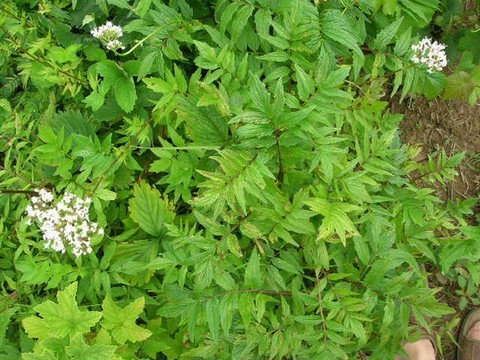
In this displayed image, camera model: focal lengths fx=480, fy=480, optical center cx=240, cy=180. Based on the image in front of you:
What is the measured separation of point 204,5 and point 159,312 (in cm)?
144

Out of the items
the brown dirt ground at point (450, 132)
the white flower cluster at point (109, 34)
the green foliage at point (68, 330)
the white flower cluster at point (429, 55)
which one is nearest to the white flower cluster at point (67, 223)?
the green foliage at point (68, 330)

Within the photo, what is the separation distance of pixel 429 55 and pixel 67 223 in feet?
5.51

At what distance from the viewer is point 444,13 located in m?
2.71

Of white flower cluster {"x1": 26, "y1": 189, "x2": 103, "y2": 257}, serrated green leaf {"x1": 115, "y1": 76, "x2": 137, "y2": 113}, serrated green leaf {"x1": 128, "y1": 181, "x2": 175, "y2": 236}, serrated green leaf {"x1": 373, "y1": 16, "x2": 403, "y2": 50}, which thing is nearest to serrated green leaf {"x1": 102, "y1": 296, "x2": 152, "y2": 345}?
white flower cluster {"x1": 26, "y1": 189, "x2": 103, "y2": 257}

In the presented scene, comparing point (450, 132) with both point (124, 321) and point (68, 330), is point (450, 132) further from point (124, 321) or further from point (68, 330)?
point (68, 330)

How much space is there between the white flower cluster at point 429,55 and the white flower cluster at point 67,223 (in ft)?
5.09

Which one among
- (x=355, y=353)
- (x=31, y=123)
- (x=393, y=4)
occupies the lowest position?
(x=355, y=353)

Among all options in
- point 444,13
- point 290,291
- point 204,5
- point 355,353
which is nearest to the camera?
point 290,291

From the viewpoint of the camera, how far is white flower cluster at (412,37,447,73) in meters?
2.09

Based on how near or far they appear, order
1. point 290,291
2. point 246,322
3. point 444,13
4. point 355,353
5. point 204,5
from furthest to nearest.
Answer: point 444,13 < point 204,5 < point 355,353 < point 290,291 < point 246,322

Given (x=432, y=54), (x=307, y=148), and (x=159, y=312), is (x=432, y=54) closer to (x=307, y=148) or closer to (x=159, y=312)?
(x=307, y=148)

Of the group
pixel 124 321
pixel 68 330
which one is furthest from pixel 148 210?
pixel 68 330

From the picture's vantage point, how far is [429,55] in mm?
2090

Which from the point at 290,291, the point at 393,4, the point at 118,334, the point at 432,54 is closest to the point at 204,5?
the point at 393,4
